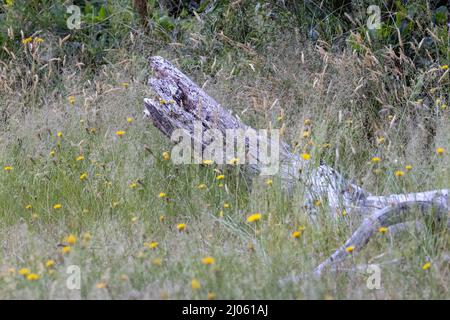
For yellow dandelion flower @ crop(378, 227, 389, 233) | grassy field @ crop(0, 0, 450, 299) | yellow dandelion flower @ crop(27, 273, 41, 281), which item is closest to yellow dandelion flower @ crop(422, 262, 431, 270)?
grassy field @ crop(0, 0, 450, 299)

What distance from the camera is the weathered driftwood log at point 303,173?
3754 mm

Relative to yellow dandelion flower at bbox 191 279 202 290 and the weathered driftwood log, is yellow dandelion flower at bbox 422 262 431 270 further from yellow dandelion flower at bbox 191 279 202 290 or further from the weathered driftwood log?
yellow dandelion flower at bbox 191 279 202 290

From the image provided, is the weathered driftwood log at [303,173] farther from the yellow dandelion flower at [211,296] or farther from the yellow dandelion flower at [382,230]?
the yellow dandelion flower at [211,296]

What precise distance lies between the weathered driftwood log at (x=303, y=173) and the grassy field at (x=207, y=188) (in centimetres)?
10

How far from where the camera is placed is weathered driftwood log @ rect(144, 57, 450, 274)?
3754 mm

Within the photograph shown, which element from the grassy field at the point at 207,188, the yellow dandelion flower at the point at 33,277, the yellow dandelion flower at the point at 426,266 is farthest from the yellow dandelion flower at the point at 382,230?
the yellow dandelion flower at the point at 33,277

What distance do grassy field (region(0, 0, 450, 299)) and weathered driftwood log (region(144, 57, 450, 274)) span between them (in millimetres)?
98

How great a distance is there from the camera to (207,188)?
4695mm

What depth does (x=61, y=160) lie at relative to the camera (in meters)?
5.32

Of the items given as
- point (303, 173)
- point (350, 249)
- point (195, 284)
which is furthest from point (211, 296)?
point (303, 173)

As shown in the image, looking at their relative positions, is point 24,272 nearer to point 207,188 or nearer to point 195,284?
point 195,284

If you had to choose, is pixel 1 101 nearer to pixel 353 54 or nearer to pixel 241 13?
pixel 241 13

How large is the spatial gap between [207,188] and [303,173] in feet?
2.14
